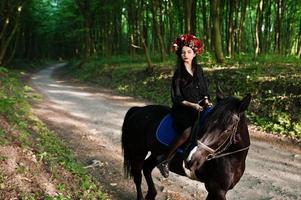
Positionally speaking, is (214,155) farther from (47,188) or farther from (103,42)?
(103,42)

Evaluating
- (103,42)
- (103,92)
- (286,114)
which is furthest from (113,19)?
(286,114)

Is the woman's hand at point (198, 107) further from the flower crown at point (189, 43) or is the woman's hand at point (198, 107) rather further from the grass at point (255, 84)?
the grass at point (255, 84)

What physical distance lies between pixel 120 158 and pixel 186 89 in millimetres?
4443

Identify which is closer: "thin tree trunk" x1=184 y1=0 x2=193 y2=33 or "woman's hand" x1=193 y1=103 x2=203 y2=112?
"woman's hand" x1=193 y1=103 x2=203 y2=112

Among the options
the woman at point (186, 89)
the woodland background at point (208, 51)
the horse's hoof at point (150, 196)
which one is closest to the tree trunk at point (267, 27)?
the woodland background at point (208, 51)

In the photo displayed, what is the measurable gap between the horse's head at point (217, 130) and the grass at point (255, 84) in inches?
279

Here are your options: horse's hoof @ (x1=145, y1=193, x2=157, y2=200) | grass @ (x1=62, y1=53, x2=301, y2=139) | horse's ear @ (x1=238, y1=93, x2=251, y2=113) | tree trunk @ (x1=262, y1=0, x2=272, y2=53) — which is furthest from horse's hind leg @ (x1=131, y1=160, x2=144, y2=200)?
tree trunk @ (x1=262, y1=0, x2=272, y2=53)

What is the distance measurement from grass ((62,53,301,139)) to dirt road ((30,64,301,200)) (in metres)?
1.05

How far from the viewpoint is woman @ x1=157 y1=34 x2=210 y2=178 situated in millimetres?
5516

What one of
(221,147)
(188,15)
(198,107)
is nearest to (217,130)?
(221,147)

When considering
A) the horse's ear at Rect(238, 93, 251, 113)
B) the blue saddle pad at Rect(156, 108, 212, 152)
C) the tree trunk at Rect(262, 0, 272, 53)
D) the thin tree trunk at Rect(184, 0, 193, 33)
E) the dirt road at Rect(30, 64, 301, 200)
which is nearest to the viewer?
the horse's ear at Rect(238, 93, 251, 113)

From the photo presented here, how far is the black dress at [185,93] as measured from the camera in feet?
18.2

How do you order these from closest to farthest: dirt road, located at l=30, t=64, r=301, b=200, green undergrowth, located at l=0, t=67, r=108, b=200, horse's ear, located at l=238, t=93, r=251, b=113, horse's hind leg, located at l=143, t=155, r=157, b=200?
horse's ear, located at l=238, t=93, r=251, b=113 < green undergrowth, located at l=0, t=67, r=108, b=200 < horse's hind leg, located at l=143, t=155, r=157, b=200 < dirt road, located at l=30, t=64, r=301, b=200

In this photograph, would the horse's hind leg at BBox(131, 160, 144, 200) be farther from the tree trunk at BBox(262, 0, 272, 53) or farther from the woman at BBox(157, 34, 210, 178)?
the tree trunk at BBox(262, 0, 272, 53)
